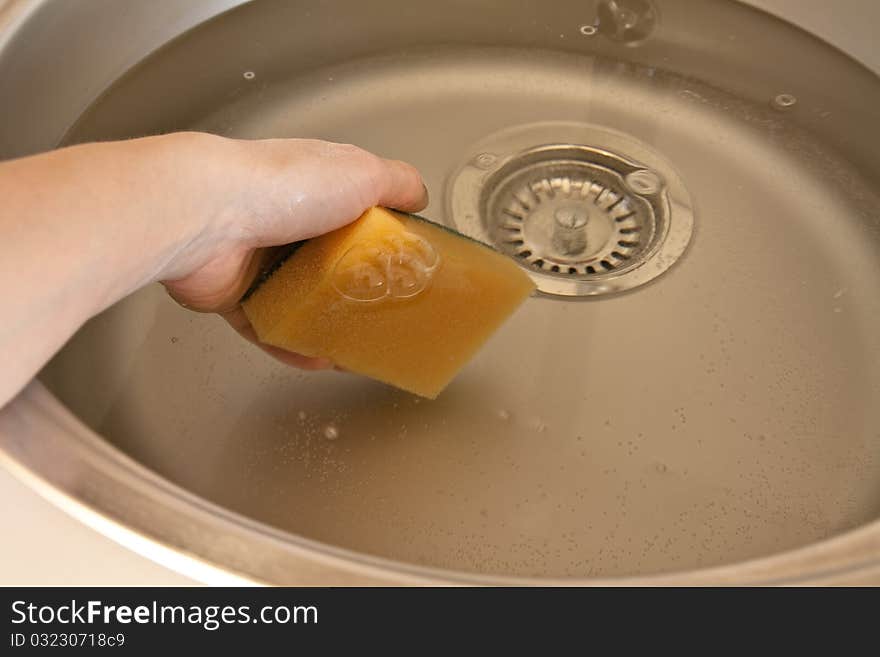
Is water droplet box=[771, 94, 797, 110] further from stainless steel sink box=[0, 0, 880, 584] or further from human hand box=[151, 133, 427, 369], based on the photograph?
human hand box=[151, 133, 427, 369]

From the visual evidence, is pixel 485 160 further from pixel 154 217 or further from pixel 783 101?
pixel 154 217

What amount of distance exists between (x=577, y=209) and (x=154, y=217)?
41 centimetres

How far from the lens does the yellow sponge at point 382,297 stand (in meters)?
0.54

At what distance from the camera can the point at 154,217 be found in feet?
1.47

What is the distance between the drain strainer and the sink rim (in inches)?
12.7

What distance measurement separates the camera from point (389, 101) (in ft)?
2.64

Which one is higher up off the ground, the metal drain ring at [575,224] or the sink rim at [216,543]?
the metal drain ring at [575,224]

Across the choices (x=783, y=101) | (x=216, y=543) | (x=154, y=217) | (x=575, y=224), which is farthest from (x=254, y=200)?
(x=783, y=101)

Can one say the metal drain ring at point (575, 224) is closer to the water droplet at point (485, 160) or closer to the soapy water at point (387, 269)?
the water droplet at point (485, 160)

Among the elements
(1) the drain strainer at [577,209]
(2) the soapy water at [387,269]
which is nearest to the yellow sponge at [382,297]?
(2) the soapy water at [387,269]

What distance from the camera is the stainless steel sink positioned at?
54 cm

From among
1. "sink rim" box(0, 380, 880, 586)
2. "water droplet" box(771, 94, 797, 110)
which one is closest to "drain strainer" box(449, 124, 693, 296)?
"water droplet" box(771, 94, 797, 110)
